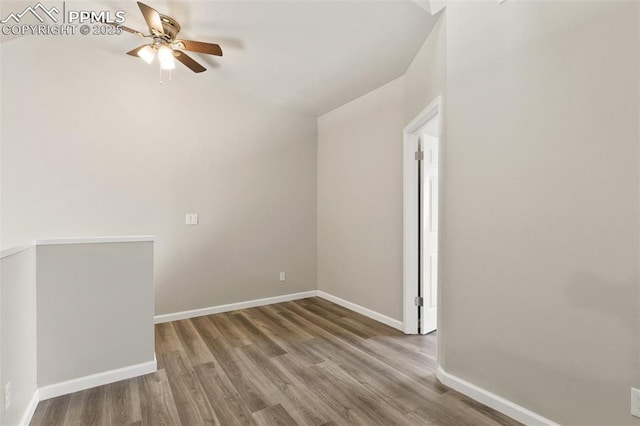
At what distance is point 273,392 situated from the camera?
2.08 meters

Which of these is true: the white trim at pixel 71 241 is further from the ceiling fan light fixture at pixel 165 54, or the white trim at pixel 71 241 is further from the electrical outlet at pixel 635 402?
the electrical outlet at pixel 635 402

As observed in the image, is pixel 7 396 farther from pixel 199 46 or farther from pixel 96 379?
A: pixel 199 46

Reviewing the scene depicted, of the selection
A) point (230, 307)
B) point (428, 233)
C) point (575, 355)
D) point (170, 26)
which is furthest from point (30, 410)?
point (428, 233)

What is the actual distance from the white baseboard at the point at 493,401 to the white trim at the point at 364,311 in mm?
999

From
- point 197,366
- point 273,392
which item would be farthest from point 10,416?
point 273,392

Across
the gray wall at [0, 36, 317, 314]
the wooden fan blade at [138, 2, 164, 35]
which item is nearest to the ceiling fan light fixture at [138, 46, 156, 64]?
the wooden fan blade at [138, 2, 164, 35]

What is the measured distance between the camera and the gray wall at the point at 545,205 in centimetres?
139

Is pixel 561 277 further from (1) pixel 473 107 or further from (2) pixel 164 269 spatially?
(2) pixel 164 269

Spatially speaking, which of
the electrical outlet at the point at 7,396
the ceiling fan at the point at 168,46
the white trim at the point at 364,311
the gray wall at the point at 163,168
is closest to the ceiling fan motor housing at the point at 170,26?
the ceiling fan at the point at 168,46

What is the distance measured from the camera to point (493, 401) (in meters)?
1.88

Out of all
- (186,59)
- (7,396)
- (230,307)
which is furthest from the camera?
(230,307)

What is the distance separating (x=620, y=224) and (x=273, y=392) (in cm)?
215

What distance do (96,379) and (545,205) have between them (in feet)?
10.0

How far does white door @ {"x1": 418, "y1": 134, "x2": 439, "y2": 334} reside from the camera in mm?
3088
